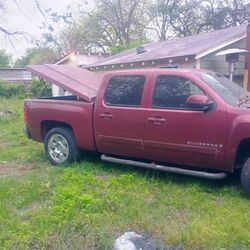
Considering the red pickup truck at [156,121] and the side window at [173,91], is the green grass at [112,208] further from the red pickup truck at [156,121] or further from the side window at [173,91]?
the side window at [173,91]

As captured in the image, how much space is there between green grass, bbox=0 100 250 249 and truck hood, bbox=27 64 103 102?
1358mm

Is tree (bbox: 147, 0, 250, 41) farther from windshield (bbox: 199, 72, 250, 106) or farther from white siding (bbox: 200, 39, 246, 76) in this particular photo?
windshield (bbox: 199, 72, 250, 106)

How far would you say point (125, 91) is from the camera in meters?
6.11

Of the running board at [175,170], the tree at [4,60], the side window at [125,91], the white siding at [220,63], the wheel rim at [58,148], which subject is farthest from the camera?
the tree at [4,60]

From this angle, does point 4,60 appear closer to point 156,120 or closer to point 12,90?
point 12,90

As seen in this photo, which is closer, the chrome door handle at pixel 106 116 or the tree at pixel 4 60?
the chrome door handle at pixel 106 116

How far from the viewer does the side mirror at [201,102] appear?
505 centimetres

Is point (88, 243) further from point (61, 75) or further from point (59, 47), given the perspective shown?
point (59, 47)

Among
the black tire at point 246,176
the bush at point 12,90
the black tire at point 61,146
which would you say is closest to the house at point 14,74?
the bush at point 12,90

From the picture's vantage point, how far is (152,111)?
222 inches

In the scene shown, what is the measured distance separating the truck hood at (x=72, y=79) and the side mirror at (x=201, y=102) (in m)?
2.05

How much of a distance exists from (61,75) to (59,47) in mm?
39597

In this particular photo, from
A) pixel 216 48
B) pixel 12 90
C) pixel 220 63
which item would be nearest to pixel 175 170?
pixel 216 48

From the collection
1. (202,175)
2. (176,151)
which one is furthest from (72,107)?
(202,175)
